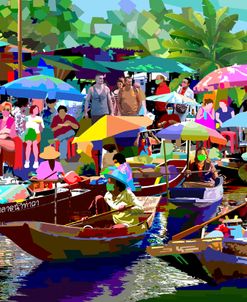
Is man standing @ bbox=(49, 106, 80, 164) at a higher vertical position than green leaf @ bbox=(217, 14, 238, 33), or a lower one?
lower

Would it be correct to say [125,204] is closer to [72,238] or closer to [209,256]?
[72,238]

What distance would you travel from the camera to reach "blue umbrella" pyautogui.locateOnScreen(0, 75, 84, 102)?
2994 cm

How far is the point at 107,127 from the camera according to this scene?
2706 centimetres

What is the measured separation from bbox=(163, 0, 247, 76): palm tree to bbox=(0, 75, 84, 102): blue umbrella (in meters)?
25.1

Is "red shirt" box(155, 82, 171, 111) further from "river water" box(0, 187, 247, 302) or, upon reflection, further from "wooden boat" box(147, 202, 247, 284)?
"wooden boat" box(147, 202, 247, 284)

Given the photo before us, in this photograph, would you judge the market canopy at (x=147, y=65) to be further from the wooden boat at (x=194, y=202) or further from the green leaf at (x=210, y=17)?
the green leaf at (x=210, y=17)

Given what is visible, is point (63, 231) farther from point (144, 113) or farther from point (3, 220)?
point (144, 113)

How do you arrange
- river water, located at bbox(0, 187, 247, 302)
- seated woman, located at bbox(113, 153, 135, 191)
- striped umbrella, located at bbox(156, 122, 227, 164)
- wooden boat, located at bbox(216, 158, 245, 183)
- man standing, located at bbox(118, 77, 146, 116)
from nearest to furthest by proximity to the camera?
river water, located at bbox(0, 187, 247, 302) < seated woman, located at bbox(113, 153, 135, 191) < striped umbrella, located at bbox(156, 122, 227, 164) < man standing, located at bbox(118, 77, 146, 116) < wooden boat, located at bbox(216, 158, 245, 183)

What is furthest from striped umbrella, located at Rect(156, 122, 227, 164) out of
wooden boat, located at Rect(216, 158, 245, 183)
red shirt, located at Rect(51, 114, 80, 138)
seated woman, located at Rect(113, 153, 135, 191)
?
seated woman, located at Rect(113, 153, 135, 191)

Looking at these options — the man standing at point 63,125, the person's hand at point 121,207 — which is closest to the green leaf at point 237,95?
the man standing at point 63,125

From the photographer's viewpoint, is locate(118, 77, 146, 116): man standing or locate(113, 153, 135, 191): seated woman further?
locate(118, 77, 146, 116): man standing

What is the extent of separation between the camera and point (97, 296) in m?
15.8

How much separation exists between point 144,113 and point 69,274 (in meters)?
13.9

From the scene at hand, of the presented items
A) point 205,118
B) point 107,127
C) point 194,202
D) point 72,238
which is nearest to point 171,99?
point 205,118
